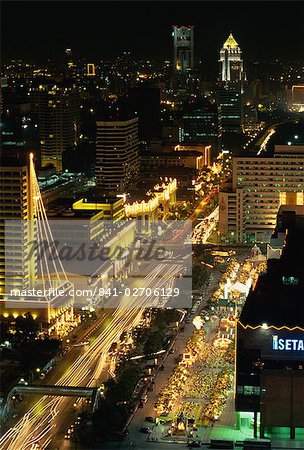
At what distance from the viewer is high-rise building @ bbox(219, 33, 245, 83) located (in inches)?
1039

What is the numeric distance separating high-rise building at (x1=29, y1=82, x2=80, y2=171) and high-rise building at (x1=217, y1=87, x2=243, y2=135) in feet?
14.3

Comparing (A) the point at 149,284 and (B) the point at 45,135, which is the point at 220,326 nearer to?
(A) the point at 149,284

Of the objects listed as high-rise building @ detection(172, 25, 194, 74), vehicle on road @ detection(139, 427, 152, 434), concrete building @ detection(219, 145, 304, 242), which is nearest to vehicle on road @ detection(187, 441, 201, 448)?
vehicle on road @ detection(139, 427, 152, 434)

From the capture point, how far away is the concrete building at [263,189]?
43.0 ft

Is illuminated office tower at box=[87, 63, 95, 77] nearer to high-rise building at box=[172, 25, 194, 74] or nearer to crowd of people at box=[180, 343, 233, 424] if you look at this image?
high-rise building at box=[172, 25, 194, 74]

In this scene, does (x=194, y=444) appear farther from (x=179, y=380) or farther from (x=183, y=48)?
(x=183, y=48)

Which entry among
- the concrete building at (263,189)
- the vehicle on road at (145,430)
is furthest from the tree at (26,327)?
the concrete building at (263,189)

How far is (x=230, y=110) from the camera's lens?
77.0ft

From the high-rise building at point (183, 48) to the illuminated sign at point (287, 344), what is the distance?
19267 mm

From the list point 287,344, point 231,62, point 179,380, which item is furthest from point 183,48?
point 287,344

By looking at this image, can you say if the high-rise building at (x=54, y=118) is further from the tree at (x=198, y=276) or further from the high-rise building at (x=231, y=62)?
the high-rise building at (x=231, y=62)

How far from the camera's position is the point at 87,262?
10.5m

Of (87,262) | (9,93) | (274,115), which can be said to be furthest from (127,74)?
(87,262)

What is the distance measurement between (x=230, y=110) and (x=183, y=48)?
400cm
